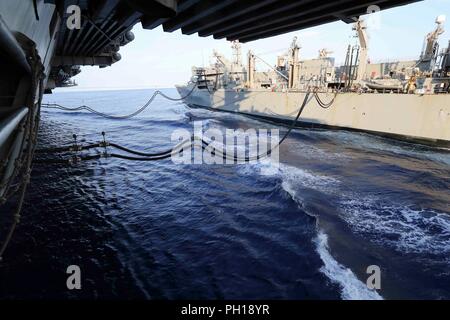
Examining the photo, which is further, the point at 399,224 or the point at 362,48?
the point at 362,48

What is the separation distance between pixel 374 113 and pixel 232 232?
24643 millimetres

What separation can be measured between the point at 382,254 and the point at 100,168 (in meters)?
16.4

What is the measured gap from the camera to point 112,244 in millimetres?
8820

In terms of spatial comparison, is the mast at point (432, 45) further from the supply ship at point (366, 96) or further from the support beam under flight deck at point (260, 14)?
the support beam under flight deck at point (260, 14)

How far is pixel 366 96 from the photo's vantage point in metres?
27.5

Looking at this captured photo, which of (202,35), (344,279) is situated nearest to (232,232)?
(344,279)

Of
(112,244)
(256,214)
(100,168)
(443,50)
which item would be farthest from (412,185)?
(443,50)

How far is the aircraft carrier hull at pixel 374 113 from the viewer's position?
23.2 metres

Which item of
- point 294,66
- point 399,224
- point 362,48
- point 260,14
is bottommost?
point 399,224

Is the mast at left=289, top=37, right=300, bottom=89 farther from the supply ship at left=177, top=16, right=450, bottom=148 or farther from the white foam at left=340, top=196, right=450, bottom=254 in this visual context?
the white foam at left=340, top=196, right=450, bottom=254

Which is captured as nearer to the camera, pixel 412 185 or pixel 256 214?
pixel 256 214

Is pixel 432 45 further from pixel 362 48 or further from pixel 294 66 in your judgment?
pixel 294 66
